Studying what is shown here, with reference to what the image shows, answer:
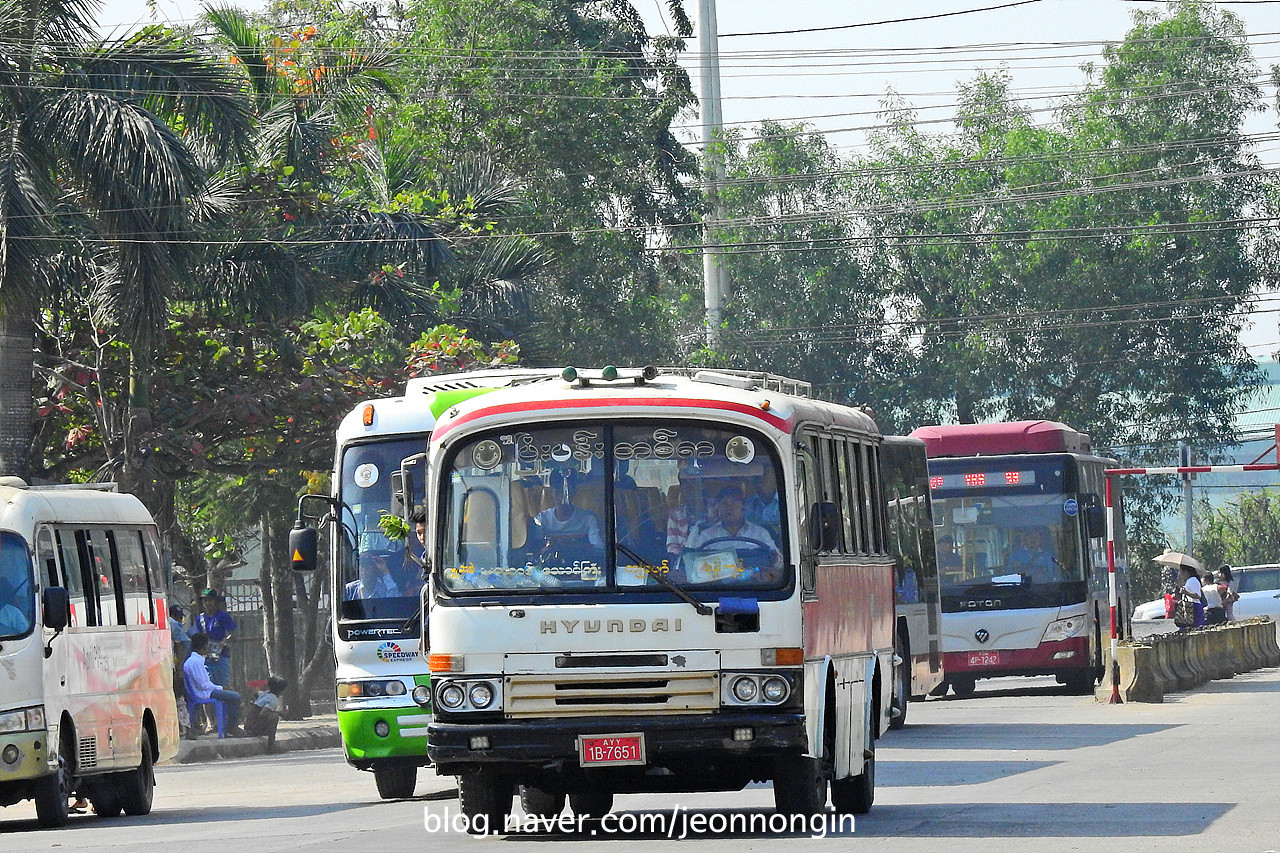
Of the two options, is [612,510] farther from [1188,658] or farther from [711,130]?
[711,130]

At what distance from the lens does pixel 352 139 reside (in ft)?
111

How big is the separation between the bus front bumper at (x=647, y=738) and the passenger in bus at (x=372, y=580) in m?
5.78

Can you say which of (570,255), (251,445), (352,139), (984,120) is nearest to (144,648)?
(251,445)

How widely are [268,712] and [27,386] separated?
4.60 meters

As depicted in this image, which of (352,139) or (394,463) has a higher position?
(352,139)

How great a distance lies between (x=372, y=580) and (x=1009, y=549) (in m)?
14.3

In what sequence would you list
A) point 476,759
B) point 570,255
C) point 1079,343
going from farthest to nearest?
point 1079,343 < point 570,255 < point 476,759

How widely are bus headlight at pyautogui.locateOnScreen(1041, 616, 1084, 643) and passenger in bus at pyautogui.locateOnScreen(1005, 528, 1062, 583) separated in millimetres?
588

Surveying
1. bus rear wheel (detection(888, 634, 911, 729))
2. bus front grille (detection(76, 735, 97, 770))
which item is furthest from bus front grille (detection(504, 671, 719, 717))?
bus rear wheel (detection(888, 634, 911, 729))

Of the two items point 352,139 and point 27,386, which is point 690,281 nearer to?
point 352,139

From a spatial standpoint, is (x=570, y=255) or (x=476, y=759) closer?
(x=476, y=759)

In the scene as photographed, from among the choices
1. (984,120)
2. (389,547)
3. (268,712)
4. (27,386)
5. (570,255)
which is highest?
(984,120)

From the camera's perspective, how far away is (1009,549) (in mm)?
30562

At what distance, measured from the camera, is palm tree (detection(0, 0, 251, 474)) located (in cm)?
2508
